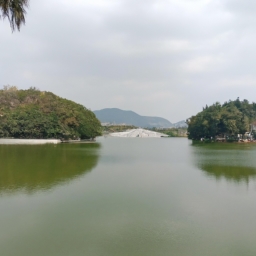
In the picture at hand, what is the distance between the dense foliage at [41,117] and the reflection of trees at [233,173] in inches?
968

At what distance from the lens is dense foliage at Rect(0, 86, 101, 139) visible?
33.6 m

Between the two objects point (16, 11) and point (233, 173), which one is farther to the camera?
point (233, 173)

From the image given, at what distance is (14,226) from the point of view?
18.6 feet

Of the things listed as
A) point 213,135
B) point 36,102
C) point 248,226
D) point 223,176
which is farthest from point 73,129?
point 248,226

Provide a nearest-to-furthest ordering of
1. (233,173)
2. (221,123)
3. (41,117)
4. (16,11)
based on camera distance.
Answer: (16,11)
(233,173)
(41,117)
(221,123)

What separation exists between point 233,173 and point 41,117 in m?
26.7

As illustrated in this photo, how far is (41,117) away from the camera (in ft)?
113

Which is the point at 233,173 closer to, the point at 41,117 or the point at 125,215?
the point at 125,215

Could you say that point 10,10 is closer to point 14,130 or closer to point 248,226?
point 248,226

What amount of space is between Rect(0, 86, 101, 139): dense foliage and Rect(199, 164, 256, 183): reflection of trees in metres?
24.6

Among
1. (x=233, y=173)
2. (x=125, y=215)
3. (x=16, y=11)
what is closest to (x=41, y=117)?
(x=233, y=173)

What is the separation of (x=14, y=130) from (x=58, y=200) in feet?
91.6

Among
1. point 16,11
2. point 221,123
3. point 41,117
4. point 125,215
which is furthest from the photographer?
point 221,123

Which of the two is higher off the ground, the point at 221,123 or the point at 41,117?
the point at 41,117
